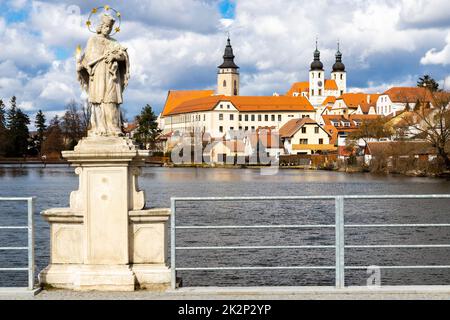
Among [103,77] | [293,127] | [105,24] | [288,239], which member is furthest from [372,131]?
[103,77]

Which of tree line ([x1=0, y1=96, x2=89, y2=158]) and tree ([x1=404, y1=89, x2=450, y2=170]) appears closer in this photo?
tree ([x1=404, y1=89, x2=450, y2=170])

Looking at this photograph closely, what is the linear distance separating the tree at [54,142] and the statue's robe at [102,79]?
4793 inches

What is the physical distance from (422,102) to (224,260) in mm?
64866

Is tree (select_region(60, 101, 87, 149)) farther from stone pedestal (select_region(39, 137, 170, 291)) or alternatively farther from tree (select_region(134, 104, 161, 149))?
stone pedestal (select_region(39, 137, 170, 291))

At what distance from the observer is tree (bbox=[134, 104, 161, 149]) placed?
149 meters

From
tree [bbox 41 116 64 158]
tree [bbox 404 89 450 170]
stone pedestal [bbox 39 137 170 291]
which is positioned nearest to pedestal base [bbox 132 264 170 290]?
stone pedestal [bbox 39 137 170 291]

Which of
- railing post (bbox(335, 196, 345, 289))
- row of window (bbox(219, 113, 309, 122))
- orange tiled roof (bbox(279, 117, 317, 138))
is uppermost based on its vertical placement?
row of window (bbox(219, 113, 309, 122))

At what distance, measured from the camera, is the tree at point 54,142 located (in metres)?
130

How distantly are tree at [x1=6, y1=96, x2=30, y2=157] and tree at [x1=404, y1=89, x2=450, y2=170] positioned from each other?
8146cm

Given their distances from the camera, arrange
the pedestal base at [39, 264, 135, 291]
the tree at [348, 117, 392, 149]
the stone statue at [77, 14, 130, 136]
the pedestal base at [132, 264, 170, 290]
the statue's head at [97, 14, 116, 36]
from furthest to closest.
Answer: the tree at [348, 117, 392, 149]
the statue's head at [97, 14, 116, 36]
the stone statue at [77, 14, 130, 136]
the pedestal base at [132, 264, 170, 290]
the pedestal base at [39, 264, 135, 291]

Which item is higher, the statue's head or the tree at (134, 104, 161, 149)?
the tree at (134, 104, 161, 149)

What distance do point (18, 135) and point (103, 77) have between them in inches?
5229

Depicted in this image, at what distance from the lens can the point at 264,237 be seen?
2744cm

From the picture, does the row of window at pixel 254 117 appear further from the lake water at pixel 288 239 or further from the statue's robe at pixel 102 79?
the statue's robe at pixel 102 79
